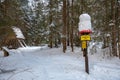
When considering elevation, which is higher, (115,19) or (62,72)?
(115,19)

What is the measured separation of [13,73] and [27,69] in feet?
2.51

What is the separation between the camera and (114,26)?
51.0ft

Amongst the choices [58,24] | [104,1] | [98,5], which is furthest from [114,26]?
[58,24]

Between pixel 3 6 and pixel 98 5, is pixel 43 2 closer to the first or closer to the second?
pixel 98 5

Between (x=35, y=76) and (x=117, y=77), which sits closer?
(x=35, y=76)

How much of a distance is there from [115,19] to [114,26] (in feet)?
3.53

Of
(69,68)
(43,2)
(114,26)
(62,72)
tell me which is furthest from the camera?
(43,2)

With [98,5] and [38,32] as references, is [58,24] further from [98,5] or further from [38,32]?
[38,32]

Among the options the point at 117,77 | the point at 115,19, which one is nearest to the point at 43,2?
the point at 115,19

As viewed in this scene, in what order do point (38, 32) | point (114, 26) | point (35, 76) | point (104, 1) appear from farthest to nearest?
point (38, 32) → point (104, 1) → point (114, 26) → point (35, 76)

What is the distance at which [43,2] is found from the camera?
26.7 m

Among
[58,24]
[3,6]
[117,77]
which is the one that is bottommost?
[117,77]

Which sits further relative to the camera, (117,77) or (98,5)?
(98,5)

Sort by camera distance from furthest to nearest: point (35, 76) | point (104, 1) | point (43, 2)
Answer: point (43, 2) < point (104, 1) < point (35, 76)
